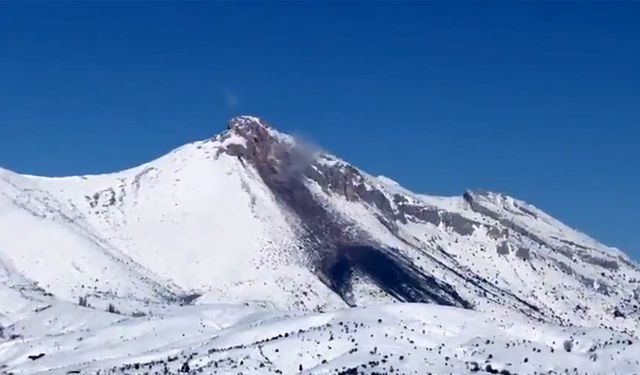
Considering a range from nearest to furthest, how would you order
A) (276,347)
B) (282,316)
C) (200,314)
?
(276,347) < (282,316) < (200,314)

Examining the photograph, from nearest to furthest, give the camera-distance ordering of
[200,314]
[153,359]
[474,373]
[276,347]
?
[474,373] < [276,347] < [153,359] < [200,314]

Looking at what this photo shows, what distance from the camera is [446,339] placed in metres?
146

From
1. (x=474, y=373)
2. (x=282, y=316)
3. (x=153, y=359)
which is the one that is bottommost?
(x=474, y=373)

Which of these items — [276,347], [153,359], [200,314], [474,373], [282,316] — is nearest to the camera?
[474,373]

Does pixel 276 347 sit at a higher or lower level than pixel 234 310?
lower

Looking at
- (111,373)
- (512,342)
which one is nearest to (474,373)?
(512,342)

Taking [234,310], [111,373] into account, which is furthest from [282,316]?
[111,373]

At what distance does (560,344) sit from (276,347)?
2955 centimetres

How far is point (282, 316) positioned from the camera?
16675 centimetres

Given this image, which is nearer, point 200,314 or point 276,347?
point 276,347

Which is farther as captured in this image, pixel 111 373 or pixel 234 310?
pixel 234 310

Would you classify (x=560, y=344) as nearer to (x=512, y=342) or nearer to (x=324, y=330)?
(x=512, y=342)

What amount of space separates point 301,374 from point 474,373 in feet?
54.6

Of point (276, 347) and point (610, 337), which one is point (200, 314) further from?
point (610, 337)
